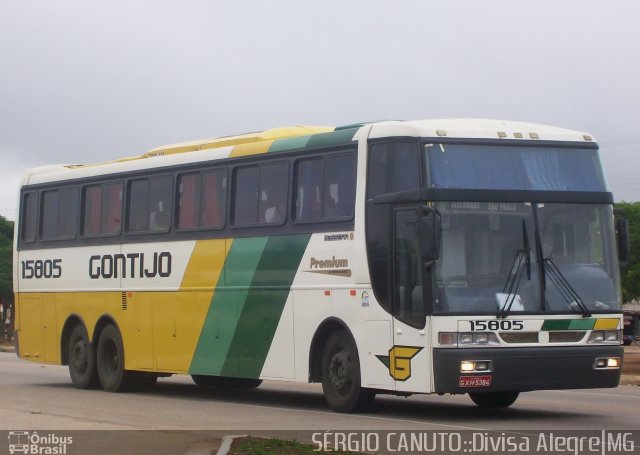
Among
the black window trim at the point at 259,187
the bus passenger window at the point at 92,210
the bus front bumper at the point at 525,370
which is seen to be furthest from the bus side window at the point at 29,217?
the bus front bumper at the point at 525,370

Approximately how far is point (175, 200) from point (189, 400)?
314 centimetres

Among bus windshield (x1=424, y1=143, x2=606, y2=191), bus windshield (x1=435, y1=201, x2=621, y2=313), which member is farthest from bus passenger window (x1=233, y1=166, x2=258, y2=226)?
bus windshield (x1=435, y1=201, x2=621, y2=313)

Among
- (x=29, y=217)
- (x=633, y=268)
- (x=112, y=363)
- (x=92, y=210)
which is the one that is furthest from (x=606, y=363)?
(x=633, y=268)

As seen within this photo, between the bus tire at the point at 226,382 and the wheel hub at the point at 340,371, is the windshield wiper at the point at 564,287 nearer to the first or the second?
the wheel hub at the point at 340,371

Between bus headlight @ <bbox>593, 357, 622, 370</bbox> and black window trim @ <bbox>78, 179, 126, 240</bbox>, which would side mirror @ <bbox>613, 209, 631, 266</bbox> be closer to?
bus headlight @ <bbox>593, 357, 622, 370</bbox>

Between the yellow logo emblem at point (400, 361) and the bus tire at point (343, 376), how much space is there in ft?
2.12

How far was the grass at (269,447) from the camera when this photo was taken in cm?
1241

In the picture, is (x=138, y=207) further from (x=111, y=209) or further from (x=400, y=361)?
(x=400, y=361)

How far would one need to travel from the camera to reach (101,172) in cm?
2397

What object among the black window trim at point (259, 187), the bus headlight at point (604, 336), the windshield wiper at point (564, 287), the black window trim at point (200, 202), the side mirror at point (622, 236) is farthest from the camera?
the black window trim at point (200, 202)

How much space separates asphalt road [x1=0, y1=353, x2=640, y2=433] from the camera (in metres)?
15.7

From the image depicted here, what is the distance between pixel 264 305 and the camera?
19.3 metres

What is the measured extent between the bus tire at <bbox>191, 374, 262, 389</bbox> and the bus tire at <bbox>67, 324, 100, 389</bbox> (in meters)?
1.88

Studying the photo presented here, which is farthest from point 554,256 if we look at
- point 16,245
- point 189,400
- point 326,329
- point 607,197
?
point 16,245
